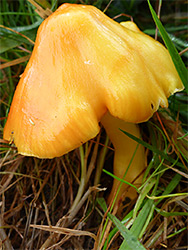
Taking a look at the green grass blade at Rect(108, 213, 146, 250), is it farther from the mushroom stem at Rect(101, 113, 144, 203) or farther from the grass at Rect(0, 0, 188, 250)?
the mushroom stem at Rect(101, 113, 144, 203)

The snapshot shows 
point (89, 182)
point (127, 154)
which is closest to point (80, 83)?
point (127, 154)

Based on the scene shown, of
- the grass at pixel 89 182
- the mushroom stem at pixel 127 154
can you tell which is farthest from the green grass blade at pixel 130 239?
the mushroom stem at pixel 127 154

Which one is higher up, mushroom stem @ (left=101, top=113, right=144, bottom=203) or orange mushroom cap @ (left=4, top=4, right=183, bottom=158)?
orange mushroom cap @ (left=4, top=4, right=183, bottom=158)

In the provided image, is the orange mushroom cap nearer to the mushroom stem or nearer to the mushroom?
the mushroom

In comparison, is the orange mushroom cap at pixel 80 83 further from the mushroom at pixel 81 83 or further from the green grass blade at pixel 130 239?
the green grass blade at pixel 130 239

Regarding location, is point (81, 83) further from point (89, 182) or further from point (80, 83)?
point (89, 182)

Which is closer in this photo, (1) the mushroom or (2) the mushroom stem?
(1) the mushroom

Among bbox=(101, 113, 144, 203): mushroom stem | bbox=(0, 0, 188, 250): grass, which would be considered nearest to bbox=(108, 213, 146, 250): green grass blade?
bbox=(0, 0, 188, 250): grass

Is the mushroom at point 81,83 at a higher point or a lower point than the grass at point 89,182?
higher
